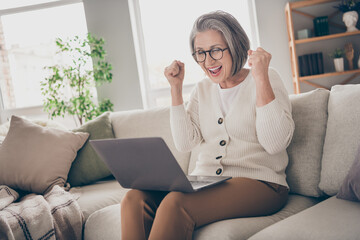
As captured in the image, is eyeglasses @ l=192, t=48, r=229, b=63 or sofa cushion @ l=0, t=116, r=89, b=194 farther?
sofa cushion @ l=0, t=116, r=89, b=194

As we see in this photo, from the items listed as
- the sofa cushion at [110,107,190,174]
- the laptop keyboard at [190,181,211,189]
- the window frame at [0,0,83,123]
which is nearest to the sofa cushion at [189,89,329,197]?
the laptop keyboard at [190,181,211,189]

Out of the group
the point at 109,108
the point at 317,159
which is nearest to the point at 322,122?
the point at 317,159

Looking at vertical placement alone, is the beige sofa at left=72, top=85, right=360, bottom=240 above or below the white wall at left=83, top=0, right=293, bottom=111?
below

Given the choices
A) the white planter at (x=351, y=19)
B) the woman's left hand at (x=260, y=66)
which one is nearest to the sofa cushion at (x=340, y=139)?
the woman's left hand at (x=260, y=66)

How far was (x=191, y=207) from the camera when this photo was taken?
3.78 feet

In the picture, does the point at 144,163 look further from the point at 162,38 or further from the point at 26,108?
the point at 26,108

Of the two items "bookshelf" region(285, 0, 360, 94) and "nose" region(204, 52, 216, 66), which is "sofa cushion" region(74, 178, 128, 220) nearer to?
"nose" region(204, 52, 216, 66)

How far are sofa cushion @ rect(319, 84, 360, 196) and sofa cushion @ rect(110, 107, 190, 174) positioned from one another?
3.13 feet

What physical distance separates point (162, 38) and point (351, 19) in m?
2.07

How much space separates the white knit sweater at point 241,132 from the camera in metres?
1.28

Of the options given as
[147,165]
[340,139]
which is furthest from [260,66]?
[147,165]

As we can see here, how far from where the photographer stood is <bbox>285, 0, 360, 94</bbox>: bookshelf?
141 inches

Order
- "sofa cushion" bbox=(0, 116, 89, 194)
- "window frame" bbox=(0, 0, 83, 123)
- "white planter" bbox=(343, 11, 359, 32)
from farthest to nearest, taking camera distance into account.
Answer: "window frame" bbox=(0, 0, 83, 123)
"white planter" bbox=(343, 11, 359, 32)
"sofa cushion" bbox=(0, 116, 89, 194)

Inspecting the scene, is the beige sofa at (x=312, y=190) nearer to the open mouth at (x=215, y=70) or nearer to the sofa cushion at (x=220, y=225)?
the sofa cushion at (x=220, y=225)
